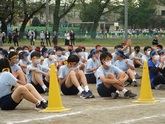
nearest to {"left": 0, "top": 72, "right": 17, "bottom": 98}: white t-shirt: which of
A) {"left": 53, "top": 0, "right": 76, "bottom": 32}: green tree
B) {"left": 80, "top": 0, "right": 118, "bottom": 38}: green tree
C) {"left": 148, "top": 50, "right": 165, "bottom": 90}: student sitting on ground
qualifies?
{"left": 148, "top": 50, "right": 165, "bottom": 90}: student sitting on ground

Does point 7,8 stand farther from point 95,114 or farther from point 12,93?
point 95,114

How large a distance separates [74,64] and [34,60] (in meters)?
1.28

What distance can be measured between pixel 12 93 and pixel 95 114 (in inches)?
71.8

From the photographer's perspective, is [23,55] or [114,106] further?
[23,55]

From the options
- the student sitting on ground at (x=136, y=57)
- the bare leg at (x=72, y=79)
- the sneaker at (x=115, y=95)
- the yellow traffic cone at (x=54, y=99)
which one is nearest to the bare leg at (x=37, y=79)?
the bare leg at (x=72, y=79)

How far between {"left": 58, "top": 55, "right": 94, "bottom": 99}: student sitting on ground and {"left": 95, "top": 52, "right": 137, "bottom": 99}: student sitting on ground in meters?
0.38

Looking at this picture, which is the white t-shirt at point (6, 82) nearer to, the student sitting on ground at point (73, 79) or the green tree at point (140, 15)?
the student sitting on ground at point (73, 79)

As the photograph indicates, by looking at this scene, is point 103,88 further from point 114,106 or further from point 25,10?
point 25,10

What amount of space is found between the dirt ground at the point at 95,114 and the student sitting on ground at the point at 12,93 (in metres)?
0.19

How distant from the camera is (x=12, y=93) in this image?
10.1 metres

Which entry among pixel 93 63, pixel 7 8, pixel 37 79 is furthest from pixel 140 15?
pixel 37 79

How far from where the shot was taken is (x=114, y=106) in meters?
10.6

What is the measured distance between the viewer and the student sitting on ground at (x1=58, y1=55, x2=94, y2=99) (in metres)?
12.1

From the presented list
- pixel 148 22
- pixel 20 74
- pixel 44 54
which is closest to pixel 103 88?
pixel 20 74
